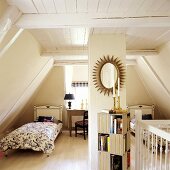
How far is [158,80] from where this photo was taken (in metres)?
5.55

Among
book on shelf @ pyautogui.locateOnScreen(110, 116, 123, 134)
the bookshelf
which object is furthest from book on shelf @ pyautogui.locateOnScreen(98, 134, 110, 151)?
book on shelf @ pyautogui.locateOnScreen(110, 116, 123, 134)

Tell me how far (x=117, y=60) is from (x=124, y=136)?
4.30 ft

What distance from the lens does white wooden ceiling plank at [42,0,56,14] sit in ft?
7.91

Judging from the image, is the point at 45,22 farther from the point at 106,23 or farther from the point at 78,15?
the point at 106,23

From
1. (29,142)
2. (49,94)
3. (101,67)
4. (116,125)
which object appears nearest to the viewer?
(116,125)

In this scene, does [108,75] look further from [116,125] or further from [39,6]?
[39,6]

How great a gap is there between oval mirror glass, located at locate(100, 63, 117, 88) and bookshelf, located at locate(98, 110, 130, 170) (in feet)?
2.40

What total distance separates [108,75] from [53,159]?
2.27 m

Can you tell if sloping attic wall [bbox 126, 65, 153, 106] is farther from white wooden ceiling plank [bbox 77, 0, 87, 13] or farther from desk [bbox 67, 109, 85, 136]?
white wooden ceiling plank [bbox 77, 0, 87, 13]

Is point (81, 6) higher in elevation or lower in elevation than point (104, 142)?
higher

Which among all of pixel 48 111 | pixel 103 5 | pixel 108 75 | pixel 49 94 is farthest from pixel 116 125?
pixel 49 94

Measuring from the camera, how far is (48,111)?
782 cm

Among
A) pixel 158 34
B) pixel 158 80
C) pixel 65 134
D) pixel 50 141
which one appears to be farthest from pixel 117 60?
pixel 65 134

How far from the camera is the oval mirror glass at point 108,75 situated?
3.90 metres
